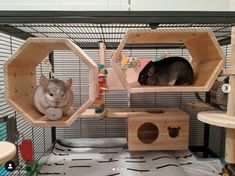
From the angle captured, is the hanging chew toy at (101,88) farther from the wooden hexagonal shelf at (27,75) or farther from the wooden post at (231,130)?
the wooden post at (231,130)

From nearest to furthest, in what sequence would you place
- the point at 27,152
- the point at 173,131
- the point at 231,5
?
1. the point at 27,152
2. the point at 173,131
3. the point at 231,5

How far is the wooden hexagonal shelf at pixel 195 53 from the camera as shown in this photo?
0.66 m

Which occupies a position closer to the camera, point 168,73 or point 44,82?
point 44,82

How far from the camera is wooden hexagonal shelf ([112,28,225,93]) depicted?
2.18ft

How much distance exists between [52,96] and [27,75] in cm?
18

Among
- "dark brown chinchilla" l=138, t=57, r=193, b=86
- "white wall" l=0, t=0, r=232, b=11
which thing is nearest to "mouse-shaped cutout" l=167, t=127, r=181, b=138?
"dark brown chinchilla" l=138, t=57, r=193, b=86

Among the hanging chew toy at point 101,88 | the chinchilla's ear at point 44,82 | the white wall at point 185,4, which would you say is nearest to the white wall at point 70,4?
the white wall at point 185,4

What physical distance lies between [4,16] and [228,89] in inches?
25.0

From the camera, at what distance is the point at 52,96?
2.35 feet

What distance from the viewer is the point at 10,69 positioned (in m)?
0.69

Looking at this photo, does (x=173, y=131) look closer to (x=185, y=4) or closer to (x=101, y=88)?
(x=101, y=88)

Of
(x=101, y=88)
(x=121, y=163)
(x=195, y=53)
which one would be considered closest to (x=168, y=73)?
(x=195, y=53)

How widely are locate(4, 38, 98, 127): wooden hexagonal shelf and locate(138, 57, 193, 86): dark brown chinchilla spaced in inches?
11.8

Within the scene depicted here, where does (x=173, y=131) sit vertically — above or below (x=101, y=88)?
below
